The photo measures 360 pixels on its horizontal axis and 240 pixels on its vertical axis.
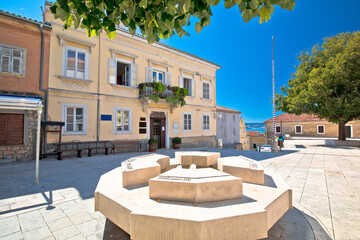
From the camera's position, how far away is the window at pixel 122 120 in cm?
1148

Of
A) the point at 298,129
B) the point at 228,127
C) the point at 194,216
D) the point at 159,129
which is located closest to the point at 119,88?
the point at 159,129

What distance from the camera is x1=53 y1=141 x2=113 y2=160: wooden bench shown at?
28.6 ft

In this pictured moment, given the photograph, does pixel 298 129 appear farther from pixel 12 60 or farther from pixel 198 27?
pixel 12 60

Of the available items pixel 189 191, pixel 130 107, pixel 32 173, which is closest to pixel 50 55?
pixel 130 107

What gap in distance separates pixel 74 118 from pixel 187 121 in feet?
28.3

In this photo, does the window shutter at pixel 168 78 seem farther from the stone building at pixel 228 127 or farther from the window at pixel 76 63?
the stone building at pixel 228 127

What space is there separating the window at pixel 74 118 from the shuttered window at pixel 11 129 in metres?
1.83

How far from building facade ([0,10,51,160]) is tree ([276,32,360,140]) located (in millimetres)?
19505

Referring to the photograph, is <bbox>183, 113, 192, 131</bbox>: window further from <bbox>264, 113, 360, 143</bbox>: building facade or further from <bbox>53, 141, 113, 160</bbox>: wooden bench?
<bbox>264, 113, 360, 143</bbox>: building facade

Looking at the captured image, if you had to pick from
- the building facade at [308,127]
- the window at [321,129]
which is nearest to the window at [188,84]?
the building facade at [308,127]

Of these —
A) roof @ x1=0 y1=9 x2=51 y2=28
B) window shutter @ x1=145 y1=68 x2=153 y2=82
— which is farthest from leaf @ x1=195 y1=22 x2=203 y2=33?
window shutter @ x1=145 y1=68 x2=153 y2=82

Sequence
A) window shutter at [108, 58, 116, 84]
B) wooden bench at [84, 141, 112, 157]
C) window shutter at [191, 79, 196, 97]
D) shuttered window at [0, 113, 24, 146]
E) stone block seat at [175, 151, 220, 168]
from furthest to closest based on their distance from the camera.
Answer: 1. window shutter at [191, 79, 196, 97]
2. window shutter at [108, 58, 116, 84]
3. wooden bench at [84, 141, 112, 157]
4. shuttered window at [0, 113, 24, 146]
5. stone block seat at [175, 151, 220, 168]

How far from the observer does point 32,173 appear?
5.99m

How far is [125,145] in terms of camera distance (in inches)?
444
